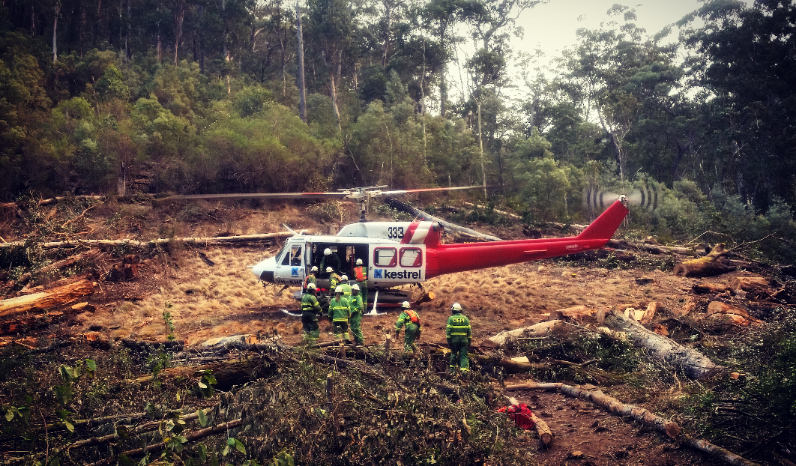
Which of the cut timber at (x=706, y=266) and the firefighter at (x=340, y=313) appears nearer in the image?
the firefighter at (x=340, y=313)

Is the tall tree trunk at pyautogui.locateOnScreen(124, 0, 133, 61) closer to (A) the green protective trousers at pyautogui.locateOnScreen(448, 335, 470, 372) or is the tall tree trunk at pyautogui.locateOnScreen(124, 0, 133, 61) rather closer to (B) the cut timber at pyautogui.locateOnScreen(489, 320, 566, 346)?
(B) the cut timber at pyautogui.locateOnScreen(489, 320, 566, 346)

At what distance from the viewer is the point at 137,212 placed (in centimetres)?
1864

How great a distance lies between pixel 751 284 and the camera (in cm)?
1312

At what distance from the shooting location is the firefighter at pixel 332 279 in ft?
35.9

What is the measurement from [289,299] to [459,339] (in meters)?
→ 7.25

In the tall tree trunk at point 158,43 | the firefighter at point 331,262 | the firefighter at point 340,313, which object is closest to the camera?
the firefighter at point 340,313

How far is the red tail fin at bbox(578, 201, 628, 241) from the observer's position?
40.7 feet

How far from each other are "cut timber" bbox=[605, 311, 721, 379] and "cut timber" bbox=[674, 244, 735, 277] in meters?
6.72

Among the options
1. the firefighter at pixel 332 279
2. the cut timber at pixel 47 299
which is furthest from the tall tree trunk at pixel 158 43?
the firefighter at pixel 332 279

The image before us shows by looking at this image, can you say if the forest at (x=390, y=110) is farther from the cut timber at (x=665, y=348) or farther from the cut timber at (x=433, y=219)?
the cut timber at (x=665, y=348)

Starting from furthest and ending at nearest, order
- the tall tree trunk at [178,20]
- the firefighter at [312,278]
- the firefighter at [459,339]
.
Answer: the tall tree trunk at [178,20] < the firefighter at [312,278] < the firefighter at [459,339]

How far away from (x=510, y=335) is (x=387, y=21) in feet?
109

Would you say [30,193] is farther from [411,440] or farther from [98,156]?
[411,440]

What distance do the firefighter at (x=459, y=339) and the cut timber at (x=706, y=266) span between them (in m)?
10.1
